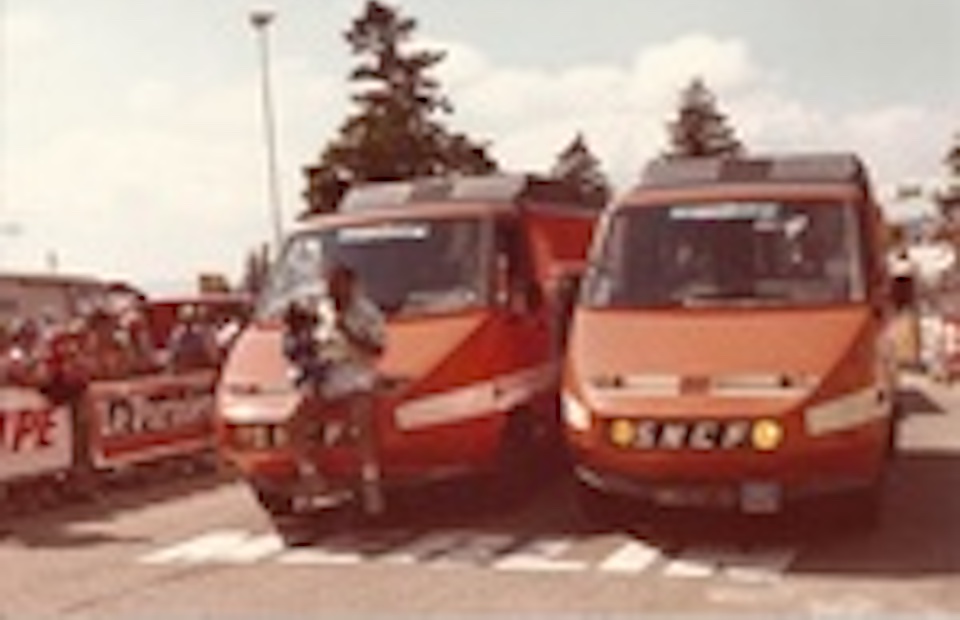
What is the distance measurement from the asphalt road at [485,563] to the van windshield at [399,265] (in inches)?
59.0

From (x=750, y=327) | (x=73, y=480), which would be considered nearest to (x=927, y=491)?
(x=750, y=327)

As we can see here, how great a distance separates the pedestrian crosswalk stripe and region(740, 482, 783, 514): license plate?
0.33m

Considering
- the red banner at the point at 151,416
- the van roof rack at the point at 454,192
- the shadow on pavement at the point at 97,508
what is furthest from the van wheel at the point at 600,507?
the red banner at the point at 151,416

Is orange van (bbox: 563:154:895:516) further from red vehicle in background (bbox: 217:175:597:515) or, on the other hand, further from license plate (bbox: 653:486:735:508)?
red vehicle in background (bbox: 217:175:597:515)

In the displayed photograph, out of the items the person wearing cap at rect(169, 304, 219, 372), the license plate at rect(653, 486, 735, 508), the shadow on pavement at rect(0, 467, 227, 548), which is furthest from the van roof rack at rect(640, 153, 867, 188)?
the person wearing cap at rect(169, 304, 219, 372)

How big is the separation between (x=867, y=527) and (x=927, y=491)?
6.99ft

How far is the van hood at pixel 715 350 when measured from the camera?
388 inches

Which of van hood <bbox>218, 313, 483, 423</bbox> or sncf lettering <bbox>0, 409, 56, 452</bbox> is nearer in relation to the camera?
van hood <bbox>218, 313, 483, 423</bbox>

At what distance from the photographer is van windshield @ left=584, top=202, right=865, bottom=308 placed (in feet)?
35.5

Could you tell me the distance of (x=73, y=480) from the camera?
1507 centimetres

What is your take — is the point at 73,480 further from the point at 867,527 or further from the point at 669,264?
the point at 867,527

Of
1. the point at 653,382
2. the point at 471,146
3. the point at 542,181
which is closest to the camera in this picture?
the point at 653,382

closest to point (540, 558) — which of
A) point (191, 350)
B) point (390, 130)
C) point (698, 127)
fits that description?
point (191, 350)

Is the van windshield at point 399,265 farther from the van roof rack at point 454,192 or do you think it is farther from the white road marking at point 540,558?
the white road marking at point 540,558
